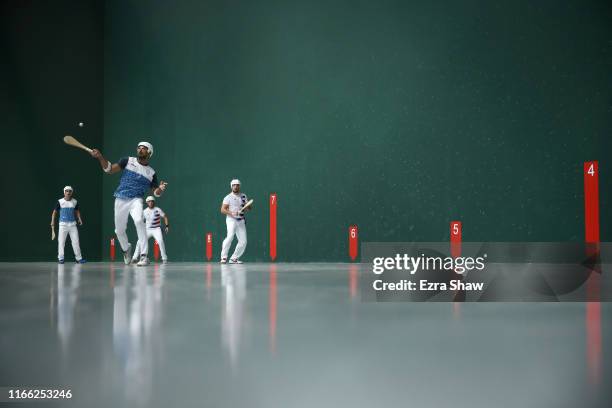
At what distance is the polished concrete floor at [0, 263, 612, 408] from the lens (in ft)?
2.39

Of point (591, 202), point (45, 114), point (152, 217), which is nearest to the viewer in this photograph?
point (591, 202)

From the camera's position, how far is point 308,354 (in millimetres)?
998

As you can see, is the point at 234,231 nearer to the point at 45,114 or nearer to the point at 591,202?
the point at 45,114

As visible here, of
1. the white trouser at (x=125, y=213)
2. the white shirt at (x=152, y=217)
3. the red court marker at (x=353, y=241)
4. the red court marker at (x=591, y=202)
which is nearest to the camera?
the white trouser at (x=125, y=213)

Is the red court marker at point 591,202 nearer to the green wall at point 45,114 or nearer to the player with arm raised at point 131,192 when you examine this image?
the player with arm raised at point 131,192

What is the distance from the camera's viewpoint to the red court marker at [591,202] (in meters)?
6.57

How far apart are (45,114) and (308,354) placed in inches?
334

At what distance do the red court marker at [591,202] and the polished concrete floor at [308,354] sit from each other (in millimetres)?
5614

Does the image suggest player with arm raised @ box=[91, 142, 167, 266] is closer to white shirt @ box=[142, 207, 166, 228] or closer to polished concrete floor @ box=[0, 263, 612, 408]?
white shirt @ box=[142, 207, 166, 228]

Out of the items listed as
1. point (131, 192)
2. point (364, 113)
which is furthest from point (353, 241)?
point (131, 192)

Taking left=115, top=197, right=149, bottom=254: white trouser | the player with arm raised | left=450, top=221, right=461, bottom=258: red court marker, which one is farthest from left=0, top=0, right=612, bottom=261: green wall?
left=115, top=197, right=149, bottom=254: white trouser

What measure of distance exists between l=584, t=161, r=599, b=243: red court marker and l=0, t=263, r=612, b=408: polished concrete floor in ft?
18.4

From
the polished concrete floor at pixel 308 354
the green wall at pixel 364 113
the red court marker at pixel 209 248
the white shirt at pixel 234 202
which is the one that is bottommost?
the red court marker at pixel 209 248

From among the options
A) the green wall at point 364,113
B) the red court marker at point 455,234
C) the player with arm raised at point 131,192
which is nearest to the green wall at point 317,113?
the green wall at point 364,113
